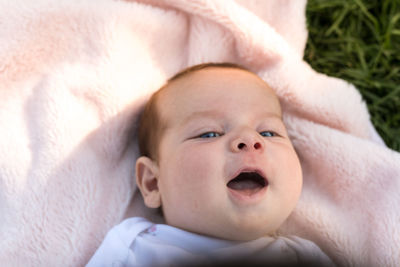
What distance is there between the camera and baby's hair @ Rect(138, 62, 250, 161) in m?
1.17

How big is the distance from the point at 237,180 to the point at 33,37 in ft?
2.39

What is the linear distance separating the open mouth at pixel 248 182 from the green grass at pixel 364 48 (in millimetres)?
704

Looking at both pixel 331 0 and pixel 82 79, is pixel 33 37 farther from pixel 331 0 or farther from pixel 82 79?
pixel 331 0

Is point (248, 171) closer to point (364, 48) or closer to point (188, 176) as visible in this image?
point (188, 176)

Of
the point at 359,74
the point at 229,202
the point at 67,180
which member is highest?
the point at 359,74

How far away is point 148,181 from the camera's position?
1188 mm

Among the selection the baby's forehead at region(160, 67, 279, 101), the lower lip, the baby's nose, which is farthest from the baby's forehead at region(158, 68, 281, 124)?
the lower lip

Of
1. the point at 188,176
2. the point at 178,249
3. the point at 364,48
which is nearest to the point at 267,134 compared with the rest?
the point at 188,176

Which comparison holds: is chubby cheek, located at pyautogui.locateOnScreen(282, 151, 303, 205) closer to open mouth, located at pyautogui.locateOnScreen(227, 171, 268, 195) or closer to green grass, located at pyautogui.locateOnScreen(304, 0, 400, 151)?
open mouth, located at pyautogui.locateOnScreen(227, 171, 268, 195)

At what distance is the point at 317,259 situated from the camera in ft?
3.74

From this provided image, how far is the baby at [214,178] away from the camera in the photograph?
1.00 meters

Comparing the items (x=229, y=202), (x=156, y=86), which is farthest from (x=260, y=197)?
(x=156, y=86)

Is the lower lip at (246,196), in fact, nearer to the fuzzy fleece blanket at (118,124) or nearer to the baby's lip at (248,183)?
the baby's lip at (248,183)

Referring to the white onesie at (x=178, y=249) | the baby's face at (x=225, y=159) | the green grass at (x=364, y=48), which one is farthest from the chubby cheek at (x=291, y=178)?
the green grass at (x=364, y=48)
